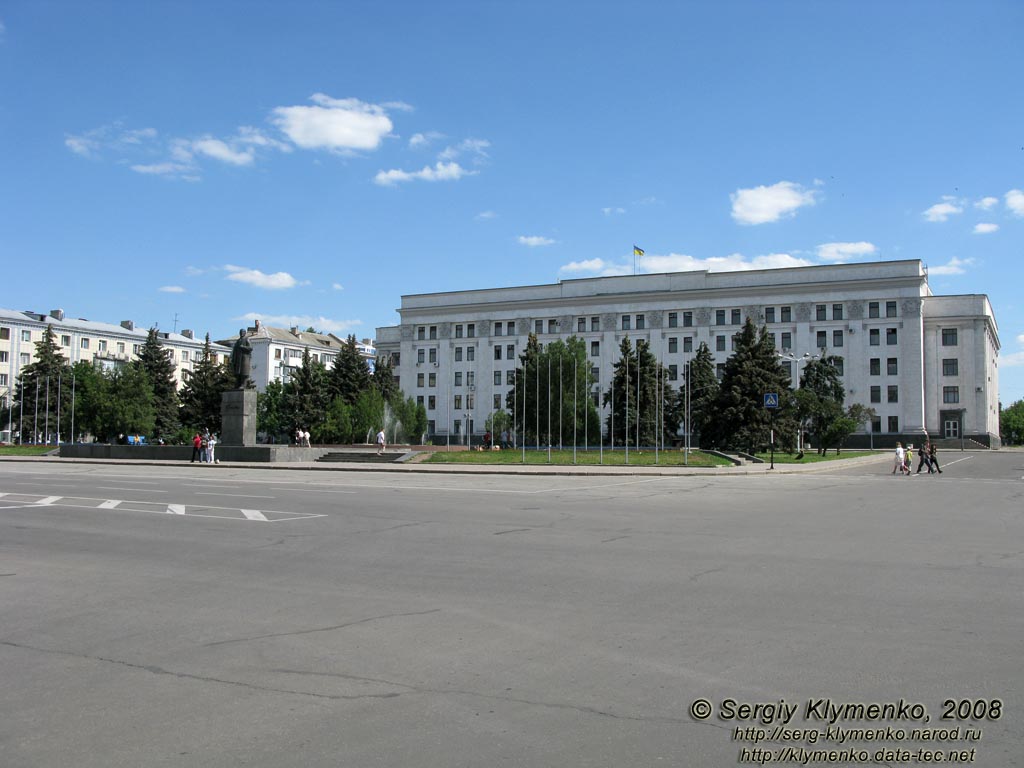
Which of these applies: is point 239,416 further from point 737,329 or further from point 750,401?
point 737,329

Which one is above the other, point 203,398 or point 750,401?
point 203,398

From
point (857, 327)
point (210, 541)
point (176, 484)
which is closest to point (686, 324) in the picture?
point (857, 327)

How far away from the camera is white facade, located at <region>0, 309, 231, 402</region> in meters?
97.6

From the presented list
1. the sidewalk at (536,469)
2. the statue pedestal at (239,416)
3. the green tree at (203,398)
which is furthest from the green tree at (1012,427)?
the statue pedestal at (239,416)

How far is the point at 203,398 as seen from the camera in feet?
270

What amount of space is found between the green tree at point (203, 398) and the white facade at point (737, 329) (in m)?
30.0

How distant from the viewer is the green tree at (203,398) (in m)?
82.1

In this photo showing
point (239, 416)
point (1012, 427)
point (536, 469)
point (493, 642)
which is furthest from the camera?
point (1012, 427)

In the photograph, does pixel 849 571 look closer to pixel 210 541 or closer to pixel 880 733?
pixel 880 733

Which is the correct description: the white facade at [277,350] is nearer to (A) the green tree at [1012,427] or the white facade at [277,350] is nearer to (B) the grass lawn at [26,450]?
(B) the grass lawn at [26,450]

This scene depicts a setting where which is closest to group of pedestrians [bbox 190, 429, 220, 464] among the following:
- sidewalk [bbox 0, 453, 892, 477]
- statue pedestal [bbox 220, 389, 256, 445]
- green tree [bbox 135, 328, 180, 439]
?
sidewalk [bbox 0, 453, 892, 477]

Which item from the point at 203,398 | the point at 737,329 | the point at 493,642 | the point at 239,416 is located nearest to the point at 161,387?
the point at 203,398

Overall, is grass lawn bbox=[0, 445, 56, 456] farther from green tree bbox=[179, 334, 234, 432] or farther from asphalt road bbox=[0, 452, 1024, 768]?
asphalt road bbox=[0, 452, 1024, 768]

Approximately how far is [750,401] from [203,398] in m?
55.2
